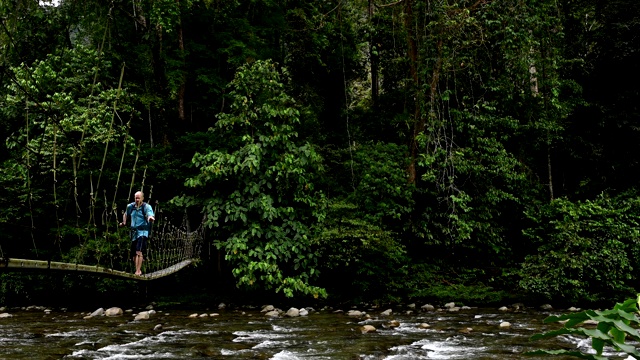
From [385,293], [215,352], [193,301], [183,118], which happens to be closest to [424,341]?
[215,352]

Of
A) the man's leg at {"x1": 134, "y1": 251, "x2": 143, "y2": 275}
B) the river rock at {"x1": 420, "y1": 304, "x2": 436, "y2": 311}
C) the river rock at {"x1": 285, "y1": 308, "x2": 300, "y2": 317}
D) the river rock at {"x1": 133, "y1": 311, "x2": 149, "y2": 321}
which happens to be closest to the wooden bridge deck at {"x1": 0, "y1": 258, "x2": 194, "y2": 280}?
the man's leg at {"x1": 134, "y1": 251, "x2": 143, "y2": 275}

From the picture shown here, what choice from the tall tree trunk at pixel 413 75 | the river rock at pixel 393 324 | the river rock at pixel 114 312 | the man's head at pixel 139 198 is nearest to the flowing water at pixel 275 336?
the river rock at pixel 393 324

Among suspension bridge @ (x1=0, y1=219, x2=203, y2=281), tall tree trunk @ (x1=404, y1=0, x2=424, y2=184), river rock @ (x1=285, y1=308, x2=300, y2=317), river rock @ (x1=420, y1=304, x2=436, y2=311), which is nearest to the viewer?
suspension bridge @ (x1=0, y1=219, x2=203, y2=281)

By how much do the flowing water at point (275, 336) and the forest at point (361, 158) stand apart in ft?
2.77

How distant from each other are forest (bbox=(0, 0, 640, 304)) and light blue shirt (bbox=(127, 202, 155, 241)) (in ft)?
3.26

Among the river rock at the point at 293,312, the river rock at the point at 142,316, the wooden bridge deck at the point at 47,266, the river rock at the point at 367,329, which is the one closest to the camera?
the wooden bridge deck at the point at 47,266

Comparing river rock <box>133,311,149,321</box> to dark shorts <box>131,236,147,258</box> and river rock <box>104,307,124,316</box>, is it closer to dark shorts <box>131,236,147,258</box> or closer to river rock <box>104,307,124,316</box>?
river rock <box>104,307,124,316</box>

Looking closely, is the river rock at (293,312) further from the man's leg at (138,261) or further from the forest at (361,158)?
the man's leg at (138,261)

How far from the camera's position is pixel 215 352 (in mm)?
4680

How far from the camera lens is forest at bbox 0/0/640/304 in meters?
7.26

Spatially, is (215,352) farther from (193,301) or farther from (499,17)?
(499,17)

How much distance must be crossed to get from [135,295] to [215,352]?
4.07 m

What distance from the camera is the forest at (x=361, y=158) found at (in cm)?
726

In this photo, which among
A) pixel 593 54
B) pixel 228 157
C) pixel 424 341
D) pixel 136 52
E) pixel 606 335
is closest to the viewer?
pixel 606 335
